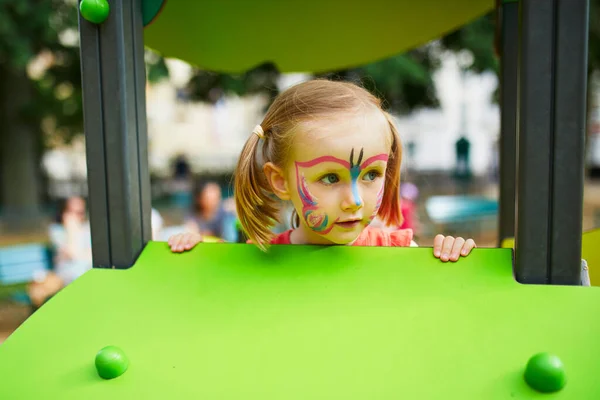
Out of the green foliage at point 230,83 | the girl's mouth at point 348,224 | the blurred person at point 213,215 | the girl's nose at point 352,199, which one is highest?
the green foliage at point 230,83

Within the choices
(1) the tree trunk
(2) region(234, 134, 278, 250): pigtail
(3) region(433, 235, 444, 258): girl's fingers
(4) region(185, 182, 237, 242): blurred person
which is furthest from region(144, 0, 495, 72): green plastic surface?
(1) the tree trunk

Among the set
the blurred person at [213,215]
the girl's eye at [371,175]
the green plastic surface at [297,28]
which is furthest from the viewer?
the blurred person at [213,215]

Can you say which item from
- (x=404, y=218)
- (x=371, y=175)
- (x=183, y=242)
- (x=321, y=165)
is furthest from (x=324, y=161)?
(x=404, y=218)

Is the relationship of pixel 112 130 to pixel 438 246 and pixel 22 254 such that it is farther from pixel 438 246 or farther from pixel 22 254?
pixel 22 254

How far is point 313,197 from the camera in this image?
4.28 feet

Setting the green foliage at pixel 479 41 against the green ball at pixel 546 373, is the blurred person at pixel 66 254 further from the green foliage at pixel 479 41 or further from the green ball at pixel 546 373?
the green foliage at pixel 479 41

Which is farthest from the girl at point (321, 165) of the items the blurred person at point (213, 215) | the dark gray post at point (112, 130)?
the blurred person at point (213, 215)

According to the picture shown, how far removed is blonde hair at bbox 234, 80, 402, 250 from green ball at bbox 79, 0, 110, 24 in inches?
18.6

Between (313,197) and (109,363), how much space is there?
1.86 ft

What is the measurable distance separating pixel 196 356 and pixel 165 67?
7.29m

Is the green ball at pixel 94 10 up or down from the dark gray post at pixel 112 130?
up

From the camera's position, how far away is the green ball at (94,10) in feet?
4.29

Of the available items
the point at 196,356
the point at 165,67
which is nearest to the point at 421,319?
the point at 196,356

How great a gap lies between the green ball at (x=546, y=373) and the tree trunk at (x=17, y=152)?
10.6 m
